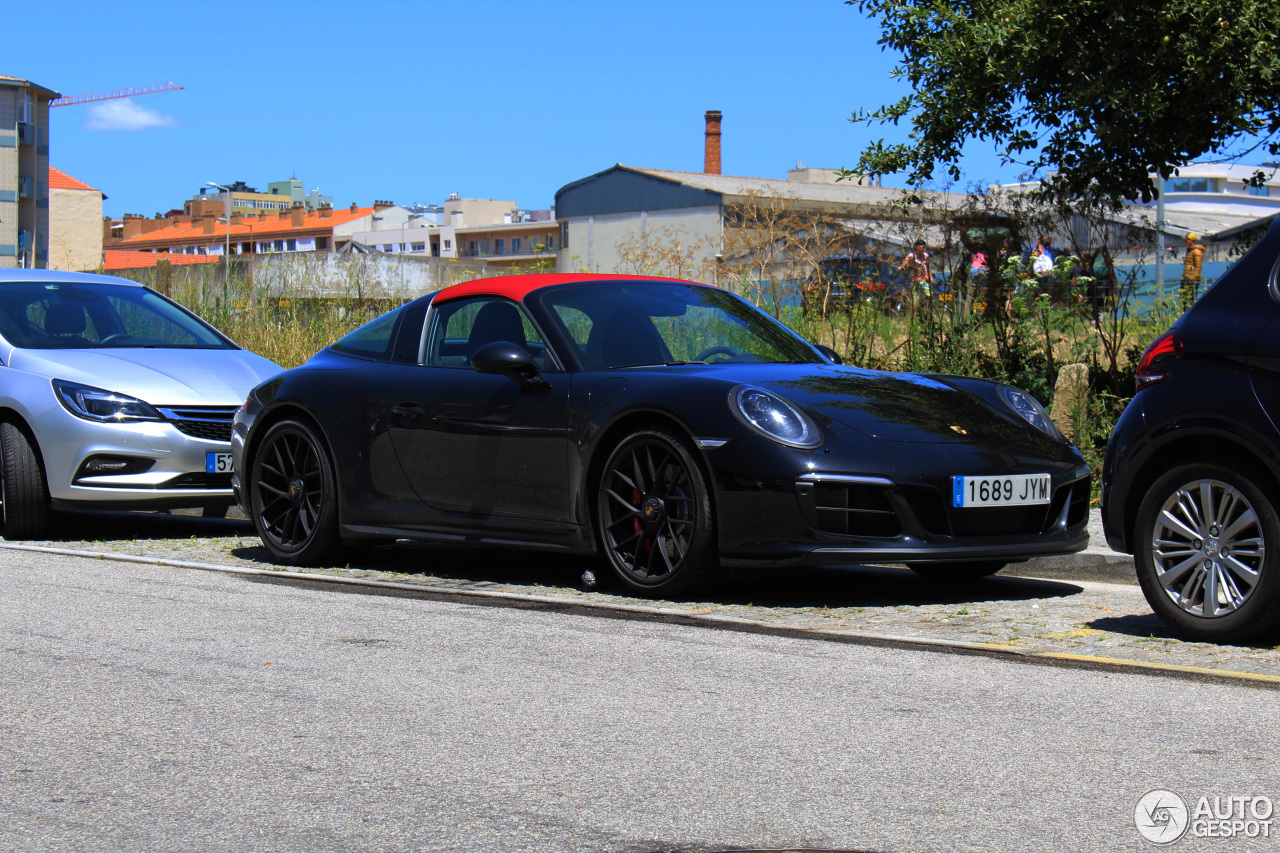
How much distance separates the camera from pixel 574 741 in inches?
160

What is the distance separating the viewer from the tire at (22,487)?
29.1ft

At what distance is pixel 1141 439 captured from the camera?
18.4ft

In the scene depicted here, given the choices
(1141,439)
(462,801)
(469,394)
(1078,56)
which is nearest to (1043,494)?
(1141,439)

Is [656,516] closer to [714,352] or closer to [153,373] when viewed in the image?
[714,352]

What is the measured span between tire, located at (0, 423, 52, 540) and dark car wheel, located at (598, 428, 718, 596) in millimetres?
4092

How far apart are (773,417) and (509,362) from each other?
4.33 ft

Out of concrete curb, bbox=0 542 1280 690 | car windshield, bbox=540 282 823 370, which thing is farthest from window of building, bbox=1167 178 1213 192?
concrete curb, bbox=0 542 1280 690

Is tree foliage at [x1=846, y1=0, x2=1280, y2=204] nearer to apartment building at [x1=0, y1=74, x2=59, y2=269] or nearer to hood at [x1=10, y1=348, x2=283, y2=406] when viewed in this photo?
hood at [x1=10, y1=348, x2=283, y2=406]

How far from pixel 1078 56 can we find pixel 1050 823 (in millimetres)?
7854

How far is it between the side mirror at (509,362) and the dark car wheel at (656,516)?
0.63 meters

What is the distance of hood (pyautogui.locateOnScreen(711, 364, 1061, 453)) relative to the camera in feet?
20.4

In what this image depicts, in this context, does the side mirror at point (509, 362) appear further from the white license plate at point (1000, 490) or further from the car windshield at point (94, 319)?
the car windshield at point (94, 319)

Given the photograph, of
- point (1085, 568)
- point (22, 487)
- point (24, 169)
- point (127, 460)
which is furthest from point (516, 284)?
point (24, 169)

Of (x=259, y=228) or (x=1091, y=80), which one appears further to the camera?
(x=259, y=228)
